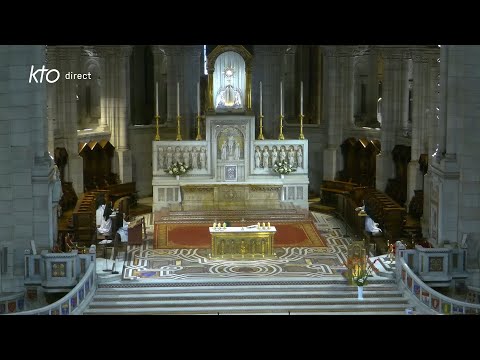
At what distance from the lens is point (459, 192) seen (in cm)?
2533

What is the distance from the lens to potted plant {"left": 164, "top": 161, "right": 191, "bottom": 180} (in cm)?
3372

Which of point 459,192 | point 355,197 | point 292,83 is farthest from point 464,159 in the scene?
point 292,83

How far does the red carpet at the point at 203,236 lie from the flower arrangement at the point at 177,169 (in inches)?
87.1

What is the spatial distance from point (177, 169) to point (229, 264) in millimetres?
7128

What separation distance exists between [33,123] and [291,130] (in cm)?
1510

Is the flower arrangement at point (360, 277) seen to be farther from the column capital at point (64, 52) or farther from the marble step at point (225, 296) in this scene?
the column capital at point (64, 52)

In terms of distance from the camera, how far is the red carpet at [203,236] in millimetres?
29594

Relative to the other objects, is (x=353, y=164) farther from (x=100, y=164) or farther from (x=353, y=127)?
(x=100, y=164)

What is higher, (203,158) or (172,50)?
(172,50)

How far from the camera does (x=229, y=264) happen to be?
2727 centimetres

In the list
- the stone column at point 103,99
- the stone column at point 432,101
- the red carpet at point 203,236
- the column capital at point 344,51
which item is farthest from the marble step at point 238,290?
the column capital at point 344,51

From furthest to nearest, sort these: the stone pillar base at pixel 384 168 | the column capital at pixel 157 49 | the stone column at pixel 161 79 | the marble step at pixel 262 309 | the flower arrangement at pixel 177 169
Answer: the stone column at pixel 161 79 < the column capital at pixel 157 49 < the stone pillar base at pixel 384 168 < the flower arrangement at pixel 177 169 < the marble step at pixel 262 309

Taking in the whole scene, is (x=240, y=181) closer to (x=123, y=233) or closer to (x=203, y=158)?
(x=203, y=158)

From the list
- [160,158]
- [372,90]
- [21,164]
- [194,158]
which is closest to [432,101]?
[372,90]
